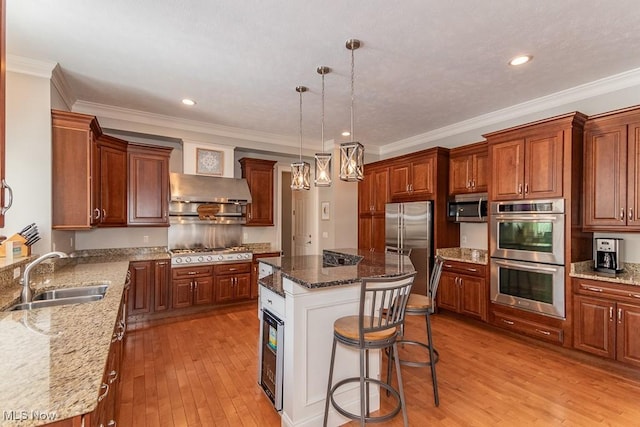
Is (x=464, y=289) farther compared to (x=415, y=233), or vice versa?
(x=415, y=233)

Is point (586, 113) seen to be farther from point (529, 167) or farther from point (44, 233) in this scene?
point (44, 233)

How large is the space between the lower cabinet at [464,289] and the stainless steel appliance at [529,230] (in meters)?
0.41

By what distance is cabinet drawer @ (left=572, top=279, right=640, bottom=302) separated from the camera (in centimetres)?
274

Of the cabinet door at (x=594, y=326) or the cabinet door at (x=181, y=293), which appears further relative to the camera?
the cabinet door at (x=181, y=293)

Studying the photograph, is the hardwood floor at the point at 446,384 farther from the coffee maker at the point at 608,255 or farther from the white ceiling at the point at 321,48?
the white ceiling at the point at 321,48

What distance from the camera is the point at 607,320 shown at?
2.89 metres

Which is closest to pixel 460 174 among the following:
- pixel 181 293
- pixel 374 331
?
pixel 374 331

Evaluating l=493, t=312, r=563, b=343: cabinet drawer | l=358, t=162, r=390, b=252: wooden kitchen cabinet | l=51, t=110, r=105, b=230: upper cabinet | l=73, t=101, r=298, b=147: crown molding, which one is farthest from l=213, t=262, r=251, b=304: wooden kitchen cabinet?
l=493, t=312, r=563, b=343: cabinet drawer

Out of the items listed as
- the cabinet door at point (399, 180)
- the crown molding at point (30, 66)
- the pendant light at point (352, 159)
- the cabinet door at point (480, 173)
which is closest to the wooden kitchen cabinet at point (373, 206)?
the cabinet door at point (399, 180)

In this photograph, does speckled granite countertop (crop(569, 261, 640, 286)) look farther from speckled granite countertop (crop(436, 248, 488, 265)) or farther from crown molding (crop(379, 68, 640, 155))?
crown molding (crop(379, 68, 640, 155))

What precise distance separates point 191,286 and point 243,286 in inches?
30.5

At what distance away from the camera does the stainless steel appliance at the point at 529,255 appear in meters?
3.22

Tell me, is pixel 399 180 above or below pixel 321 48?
below

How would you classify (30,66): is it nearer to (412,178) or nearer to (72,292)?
(72,292)
